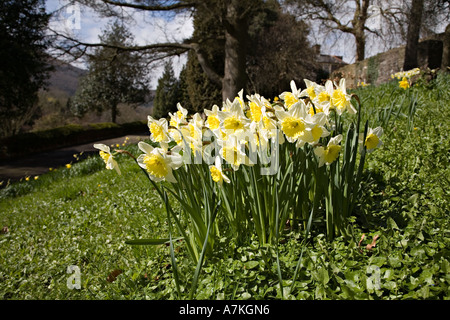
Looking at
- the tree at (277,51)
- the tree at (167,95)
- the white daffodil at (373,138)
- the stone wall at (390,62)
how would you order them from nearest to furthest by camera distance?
the white daffodil at (373,138) → the stone wall at (390,62) → the tree at (277,51) → the tree at (167,95)

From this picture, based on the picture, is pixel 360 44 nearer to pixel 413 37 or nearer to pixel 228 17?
pixel 413 37

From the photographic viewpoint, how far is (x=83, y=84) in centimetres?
2359

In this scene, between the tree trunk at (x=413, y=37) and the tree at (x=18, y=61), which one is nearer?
the tree trunk at (x=413, y=37)

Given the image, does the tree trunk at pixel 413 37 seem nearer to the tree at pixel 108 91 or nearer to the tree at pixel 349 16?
the tree at pixel 349 16

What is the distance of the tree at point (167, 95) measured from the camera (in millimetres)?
20219

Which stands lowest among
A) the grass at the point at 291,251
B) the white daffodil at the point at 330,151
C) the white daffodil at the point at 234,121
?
the grass at the point at 291,251

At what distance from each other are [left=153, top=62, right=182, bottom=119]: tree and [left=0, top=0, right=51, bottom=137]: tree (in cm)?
845

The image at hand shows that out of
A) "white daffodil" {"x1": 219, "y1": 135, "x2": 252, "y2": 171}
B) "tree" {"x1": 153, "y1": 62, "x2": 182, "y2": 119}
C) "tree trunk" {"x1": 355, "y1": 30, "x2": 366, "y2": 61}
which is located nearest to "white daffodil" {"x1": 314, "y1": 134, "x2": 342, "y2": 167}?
"white daffodil" {"x1": 219, "y1": 135, "x2": 252, "y2": 171}

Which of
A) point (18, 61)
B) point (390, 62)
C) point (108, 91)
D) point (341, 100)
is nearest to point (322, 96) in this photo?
point (341, 100)

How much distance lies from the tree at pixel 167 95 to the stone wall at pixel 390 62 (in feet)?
39.0

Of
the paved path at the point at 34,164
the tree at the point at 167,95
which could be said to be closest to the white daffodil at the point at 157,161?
the paved path at the point at 34,164

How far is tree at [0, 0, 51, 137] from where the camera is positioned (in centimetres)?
1038

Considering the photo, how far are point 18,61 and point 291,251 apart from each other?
43.7 feet
